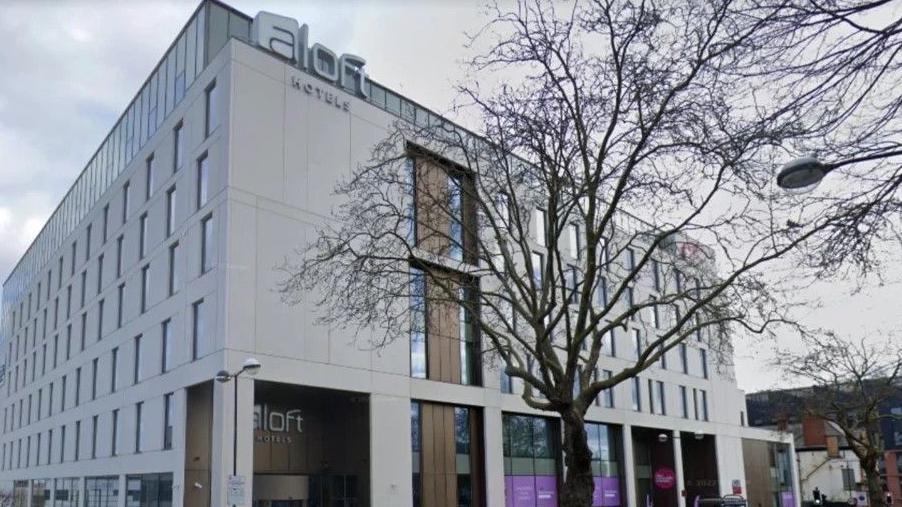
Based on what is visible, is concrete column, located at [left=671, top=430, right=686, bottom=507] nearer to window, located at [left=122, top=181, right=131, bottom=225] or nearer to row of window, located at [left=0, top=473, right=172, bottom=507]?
row of window, located at [left=0, top=473, right=172, bottom=507]

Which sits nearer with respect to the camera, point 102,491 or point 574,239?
point 102,491

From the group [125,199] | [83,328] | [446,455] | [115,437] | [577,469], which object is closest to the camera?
[577,469]

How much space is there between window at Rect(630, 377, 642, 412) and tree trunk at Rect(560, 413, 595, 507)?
116 feet

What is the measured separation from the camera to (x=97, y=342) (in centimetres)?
4472

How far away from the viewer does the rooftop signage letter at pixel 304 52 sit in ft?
109

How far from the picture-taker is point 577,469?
18500 millimetres

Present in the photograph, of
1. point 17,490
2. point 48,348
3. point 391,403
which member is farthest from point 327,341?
point 17,490

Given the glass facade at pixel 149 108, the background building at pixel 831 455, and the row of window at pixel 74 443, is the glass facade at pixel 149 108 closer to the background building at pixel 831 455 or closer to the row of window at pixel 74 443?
the row of window at pixel 74 443

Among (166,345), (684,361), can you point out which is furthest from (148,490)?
(684,361)

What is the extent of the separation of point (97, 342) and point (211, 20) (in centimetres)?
1986

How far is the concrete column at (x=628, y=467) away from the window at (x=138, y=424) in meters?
27.6

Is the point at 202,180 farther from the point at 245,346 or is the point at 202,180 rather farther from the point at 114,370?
the point at 114,370

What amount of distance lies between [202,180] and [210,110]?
106 inches

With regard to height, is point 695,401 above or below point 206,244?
below
